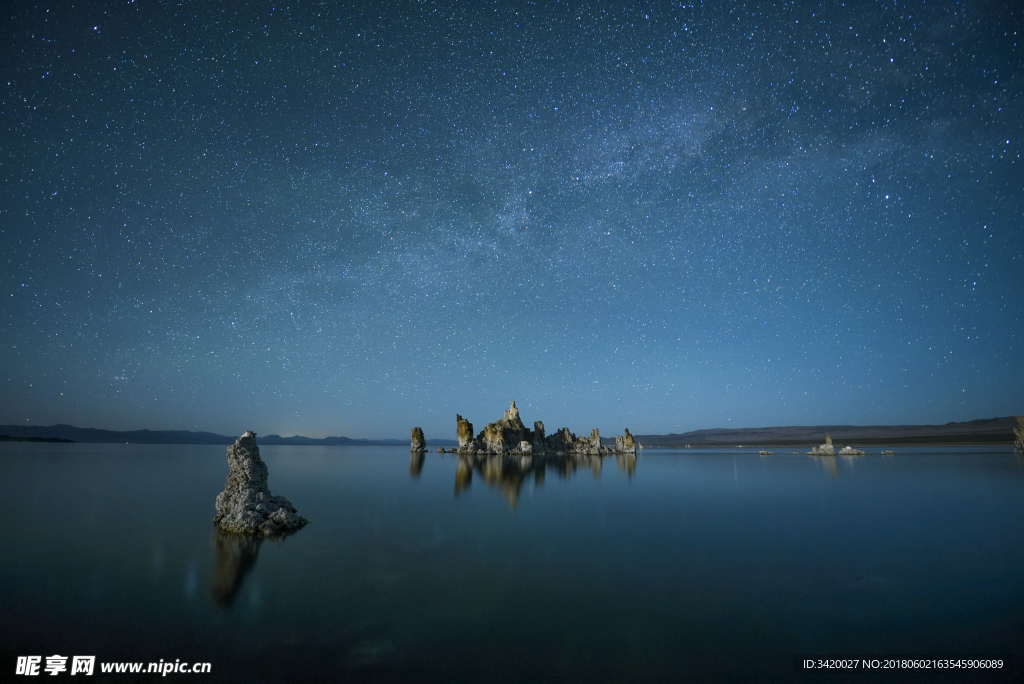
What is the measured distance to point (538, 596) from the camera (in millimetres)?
11938

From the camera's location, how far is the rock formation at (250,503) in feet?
64.1

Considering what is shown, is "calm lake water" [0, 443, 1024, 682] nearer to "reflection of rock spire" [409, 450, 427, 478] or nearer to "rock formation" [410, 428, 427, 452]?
"reflection of rock spire" [409, 450, 427, 478]

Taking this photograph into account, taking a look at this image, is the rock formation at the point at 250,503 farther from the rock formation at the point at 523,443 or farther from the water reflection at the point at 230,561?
the rock formation at the point at 523,443

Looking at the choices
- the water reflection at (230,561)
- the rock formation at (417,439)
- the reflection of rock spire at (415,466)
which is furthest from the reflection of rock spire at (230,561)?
the rock formation at (417,439)

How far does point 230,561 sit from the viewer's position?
14953 mm

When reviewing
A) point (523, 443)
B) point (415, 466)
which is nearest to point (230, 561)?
point (415, 466)

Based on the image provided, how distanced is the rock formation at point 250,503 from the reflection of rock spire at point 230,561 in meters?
0.62

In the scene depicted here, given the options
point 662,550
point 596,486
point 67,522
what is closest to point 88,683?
point 662,550

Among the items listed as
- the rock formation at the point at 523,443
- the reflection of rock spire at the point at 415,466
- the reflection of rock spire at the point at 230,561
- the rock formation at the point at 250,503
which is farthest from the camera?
the rock formation at the point at 523,443

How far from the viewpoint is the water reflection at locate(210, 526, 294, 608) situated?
1179 centimetres

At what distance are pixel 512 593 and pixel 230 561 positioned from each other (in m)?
10.0

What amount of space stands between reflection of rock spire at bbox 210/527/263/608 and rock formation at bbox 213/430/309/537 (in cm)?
62

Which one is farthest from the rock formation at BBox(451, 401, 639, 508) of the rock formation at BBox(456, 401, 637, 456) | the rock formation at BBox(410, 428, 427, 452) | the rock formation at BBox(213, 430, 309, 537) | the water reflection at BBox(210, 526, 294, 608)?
the water reflection at BBox(210, 526, 294, 608)

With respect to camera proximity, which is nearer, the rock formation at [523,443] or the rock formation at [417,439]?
the rock formation at [523,443]
